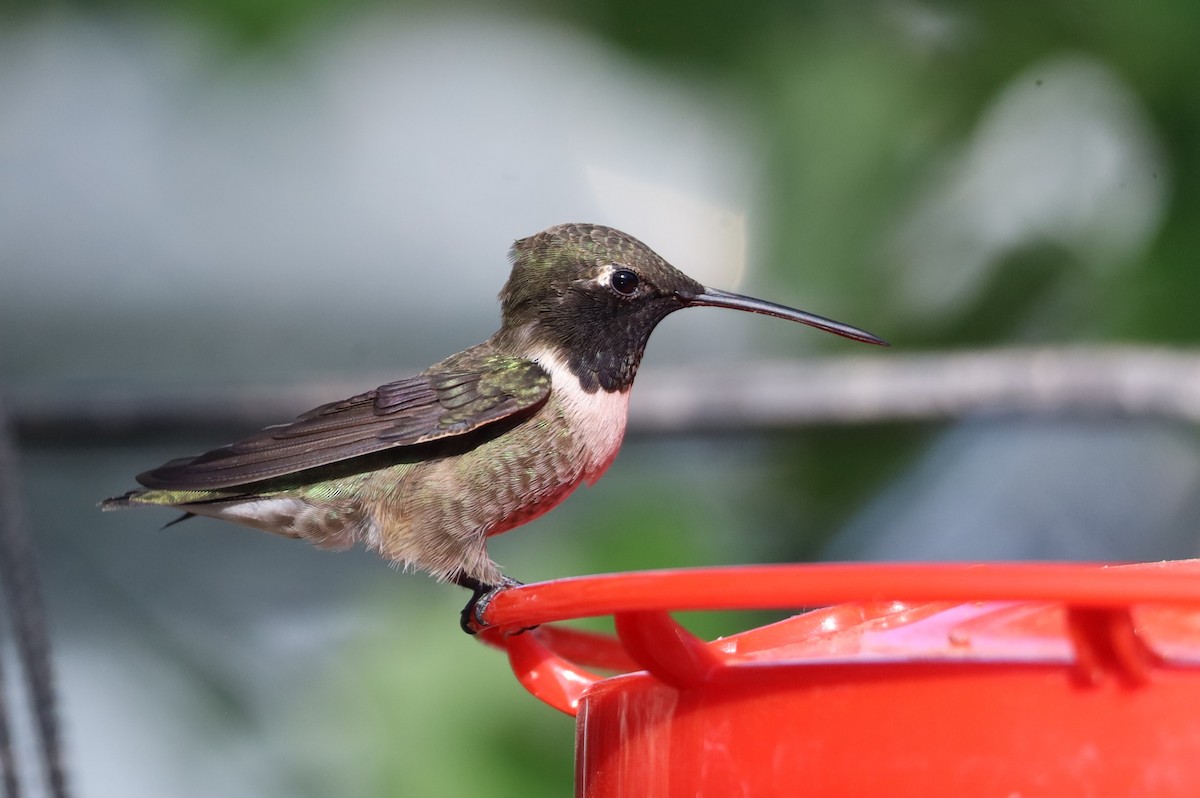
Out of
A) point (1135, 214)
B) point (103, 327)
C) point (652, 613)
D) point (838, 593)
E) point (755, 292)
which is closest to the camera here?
point (838, 593)

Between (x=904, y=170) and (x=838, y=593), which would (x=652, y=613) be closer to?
(x=838, y=593)

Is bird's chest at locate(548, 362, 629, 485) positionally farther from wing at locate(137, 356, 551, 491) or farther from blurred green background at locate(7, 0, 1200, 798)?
blurred green background at locate(7, 0, 1200, 798)

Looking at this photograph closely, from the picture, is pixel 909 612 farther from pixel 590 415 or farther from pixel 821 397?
pixel 821 397

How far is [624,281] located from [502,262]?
1.97 m

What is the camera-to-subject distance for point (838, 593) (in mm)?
1089

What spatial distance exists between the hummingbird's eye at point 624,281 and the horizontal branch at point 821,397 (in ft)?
4.15

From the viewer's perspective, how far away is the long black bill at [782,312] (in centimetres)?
216

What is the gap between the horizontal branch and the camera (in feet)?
11.6

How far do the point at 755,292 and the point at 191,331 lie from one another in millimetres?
1821

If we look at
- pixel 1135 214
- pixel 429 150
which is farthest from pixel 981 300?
pixel 429 150

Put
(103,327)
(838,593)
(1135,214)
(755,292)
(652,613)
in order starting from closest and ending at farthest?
(838,593)
(652,613)
(1135,214)
(755,292)
(103,327)

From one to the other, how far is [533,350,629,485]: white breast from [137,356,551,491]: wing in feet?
0.12

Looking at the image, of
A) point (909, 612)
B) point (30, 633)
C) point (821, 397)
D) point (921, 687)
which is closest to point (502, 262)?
point (821, 397)

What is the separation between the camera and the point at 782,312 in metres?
2.25
